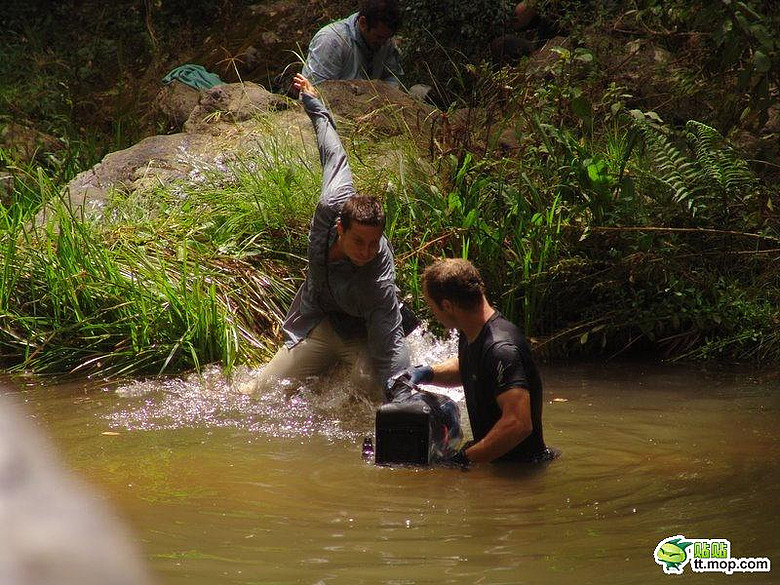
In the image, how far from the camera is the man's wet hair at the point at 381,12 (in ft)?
30.7

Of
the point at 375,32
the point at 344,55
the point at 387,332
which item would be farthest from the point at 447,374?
the point at 344,55

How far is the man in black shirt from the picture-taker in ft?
15.1

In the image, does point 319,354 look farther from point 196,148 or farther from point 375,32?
point 375,32

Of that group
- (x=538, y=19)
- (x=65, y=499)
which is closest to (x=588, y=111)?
(x=65, y=499)

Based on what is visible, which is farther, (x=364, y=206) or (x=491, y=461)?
(x=364, y=206)

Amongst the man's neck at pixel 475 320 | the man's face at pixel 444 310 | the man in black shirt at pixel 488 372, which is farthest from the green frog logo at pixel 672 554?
the man's face at pixel 444 310

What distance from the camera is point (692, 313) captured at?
24.3 ft

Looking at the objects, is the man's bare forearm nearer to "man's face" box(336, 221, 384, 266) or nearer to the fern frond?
"man's face" box(336, 221, 384, 266)

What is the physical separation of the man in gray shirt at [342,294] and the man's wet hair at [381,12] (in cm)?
310

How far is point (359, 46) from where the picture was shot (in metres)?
9.98

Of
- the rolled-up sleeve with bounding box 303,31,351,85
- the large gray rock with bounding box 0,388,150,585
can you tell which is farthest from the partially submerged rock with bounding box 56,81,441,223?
the large gray rock with bounding box 0,388,150,585

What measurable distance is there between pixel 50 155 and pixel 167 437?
571 centimetres

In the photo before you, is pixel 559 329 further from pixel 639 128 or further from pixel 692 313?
pixel 639 128

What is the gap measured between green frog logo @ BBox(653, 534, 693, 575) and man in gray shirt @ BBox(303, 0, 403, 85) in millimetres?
6249
